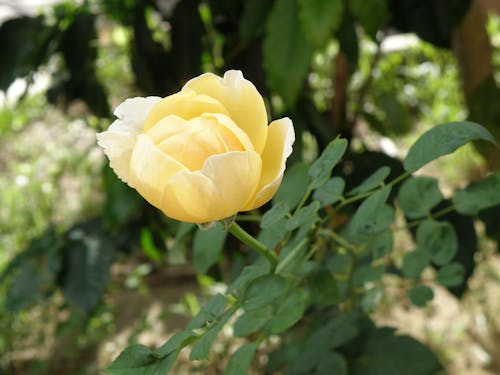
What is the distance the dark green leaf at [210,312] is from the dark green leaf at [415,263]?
25cm

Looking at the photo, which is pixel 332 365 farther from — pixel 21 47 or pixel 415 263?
pixel 21 47

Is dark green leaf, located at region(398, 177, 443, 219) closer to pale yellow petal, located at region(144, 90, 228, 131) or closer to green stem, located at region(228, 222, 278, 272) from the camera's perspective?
green stem, located at region(228, 222, 278, 272)

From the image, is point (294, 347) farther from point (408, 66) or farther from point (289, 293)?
point (408, 66)

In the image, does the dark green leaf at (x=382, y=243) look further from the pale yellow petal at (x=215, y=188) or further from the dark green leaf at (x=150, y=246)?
the dark green leaf at (x=150, y=246)

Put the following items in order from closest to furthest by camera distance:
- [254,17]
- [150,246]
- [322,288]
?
[322,288] → [254,17] → [150,246]

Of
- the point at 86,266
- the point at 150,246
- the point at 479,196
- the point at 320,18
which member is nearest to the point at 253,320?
the point at 479,196

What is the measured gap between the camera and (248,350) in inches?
21.4

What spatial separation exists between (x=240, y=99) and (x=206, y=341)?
6.3 inches

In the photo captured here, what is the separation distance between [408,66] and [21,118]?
174 cm

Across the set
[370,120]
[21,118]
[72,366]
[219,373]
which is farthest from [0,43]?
[21,118]

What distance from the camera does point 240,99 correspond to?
396 millimetres

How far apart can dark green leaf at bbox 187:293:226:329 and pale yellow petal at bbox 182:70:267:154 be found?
0.50 feet

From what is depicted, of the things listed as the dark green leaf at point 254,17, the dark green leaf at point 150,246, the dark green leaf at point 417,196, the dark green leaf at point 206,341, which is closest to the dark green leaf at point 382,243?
the dark green leaf at point 417,196

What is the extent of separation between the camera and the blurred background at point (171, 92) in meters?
0.99
